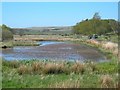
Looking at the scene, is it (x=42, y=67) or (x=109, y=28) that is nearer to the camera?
(x=42, y=67)

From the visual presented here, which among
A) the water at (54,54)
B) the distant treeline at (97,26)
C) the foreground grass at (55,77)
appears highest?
the distant treeline at (97,26)

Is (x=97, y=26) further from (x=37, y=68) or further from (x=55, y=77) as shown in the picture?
(x=55, y=77)

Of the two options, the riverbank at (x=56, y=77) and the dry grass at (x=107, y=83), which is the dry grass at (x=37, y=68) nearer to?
the riverbank at (x=56, y=77)

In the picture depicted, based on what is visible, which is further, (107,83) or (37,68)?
(37,68)

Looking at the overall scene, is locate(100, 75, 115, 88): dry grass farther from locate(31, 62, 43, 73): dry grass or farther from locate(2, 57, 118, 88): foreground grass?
locate(31, 62, 43, 73): dry grass

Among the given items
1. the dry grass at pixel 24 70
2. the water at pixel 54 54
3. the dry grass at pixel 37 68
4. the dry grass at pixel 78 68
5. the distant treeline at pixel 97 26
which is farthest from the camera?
the distant treeline at pixel 97 26

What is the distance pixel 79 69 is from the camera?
56.6 ft

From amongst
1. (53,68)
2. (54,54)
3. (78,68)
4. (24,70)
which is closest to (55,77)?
(53,68)

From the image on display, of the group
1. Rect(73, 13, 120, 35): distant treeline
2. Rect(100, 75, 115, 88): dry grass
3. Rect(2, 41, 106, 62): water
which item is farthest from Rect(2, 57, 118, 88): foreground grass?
Rect(73, 13, 120, 35): distant treeline

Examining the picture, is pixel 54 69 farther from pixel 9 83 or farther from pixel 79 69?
pixel 9 83

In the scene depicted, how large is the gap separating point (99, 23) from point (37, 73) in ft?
230

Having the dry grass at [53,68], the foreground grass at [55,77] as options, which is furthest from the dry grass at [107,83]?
the dry grass at [53,68]

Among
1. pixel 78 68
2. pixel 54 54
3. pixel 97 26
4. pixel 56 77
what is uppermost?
pixel 97 26

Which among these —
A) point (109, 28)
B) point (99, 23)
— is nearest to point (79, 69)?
point (99, 23)
